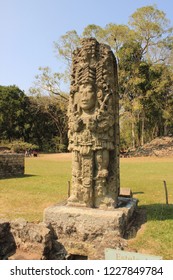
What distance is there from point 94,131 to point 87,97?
2.36 ft

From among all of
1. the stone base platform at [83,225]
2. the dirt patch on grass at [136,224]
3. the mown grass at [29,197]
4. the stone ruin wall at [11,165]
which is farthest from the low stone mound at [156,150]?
the stone base platform at [83,225]

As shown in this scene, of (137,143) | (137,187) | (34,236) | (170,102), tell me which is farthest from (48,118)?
(34,236)

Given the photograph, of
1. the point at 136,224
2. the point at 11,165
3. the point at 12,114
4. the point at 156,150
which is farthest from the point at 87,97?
the point at 12,114

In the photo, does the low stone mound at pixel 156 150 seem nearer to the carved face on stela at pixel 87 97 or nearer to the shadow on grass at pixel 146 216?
the shadow on grass at pixel 146 216

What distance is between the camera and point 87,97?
559cm

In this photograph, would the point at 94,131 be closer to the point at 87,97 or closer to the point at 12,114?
the point at 87,97

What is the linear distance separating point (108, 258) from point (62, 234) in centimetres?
226

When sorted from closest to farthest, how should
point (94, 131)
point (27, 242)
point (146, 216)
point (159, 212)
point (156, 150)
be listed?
1. point (27, 242)
2. point (94, 131)
3. point (146, 216)
4. point (159, 212)
5. point (156, 150)

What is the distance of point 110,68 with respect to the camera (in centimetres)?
571

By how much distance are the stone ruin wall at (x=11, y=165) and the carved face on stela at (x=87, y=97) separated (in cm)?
964

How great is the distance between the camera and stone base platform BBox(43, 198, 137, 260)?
15.4 ft

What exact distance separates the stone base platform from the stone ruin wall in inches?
371

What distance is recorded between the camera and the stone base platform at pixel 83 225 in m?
4.69

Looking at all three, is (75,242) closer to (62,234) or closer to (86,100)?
(62,234)
